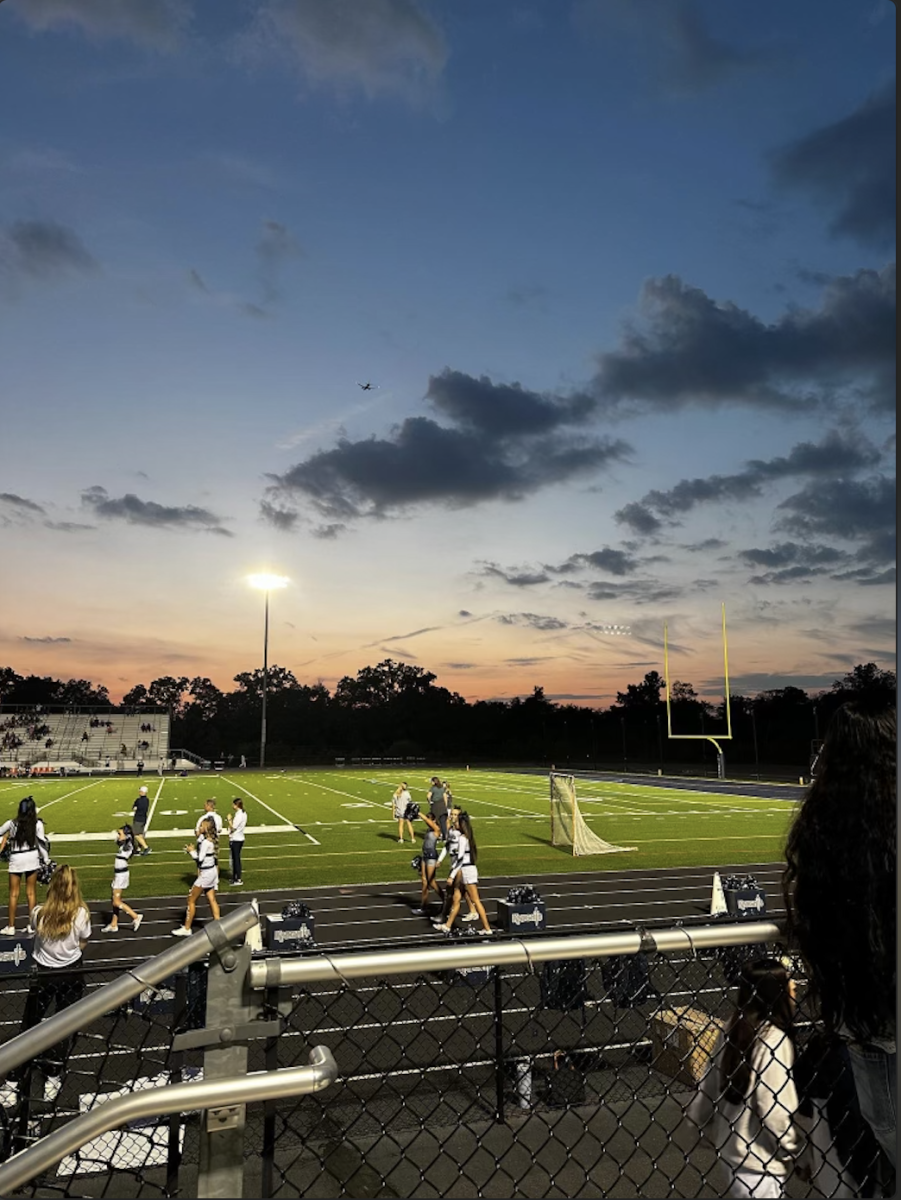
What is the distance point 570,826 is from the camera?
79.8ft

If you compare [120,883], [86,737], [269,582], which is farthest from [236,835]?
[86,737]

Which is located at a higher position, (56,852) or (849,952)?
(849,952)

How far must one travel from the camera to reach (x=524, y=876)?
1991 centimetres

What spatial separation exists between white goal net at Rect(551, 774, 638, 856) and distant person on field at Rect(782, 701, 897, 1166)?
70.3 ft

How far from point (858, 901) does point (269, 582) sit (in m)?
82.4

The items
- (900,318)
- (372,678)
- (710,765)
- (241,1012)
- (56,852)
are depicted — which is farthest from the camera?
(372,678)

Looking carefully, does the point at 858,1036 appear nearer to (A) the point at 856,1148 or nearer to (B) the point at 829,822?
(A) the point at 856,1148

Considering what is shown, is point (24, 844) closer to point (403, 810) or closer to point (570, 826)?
point (403, 810)

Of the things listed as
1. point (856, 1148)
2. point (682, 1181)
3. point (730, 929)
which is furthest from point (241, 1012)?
point (682, 1181)

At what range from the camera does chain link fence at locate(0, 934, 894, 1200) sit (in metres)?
2.38

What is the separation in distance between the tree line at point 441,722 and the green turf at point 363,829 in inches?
1247

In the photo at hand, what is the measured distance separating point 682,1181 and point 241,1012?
3537 mm

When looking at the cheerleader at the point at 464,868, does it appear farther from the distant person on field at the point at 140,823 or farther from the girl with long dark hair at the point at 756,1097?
the distant person on field at the point at 140,823

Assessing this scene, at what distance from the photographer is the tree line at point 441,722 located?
269 ft
